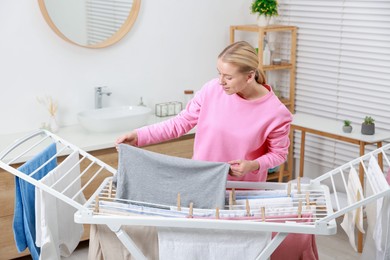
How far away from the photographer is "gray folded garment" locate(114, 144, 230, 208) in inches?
94.0

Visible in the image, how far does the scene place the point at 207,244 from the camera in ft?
7.54

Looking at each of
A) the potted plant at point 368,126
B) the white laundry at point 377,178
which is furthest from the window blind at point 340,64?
the white laundry at point 377,178

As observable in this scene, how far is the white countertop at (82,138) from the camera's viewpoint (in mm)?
3645

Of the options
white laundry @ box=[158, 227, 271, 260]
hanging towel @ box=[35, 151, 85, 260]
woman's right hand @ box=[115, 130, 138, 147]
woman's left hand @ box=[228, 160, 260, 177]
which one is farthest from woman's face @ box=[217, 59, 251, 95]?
hanging towel @ box=[35, 151, 85, 260]

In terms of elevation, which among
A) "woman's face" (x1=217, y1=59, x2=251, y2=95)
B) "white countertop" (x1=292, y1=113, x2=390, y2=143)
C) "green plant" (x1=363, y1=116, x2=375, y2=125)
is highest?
"woman's face" (x1=217, y1=59, x2=251, y2=95)

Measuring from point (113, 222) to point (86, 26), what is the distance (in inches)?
81.0

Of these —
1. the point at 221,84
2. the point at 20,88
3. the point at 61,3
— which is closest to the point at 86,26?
the point at 61,3

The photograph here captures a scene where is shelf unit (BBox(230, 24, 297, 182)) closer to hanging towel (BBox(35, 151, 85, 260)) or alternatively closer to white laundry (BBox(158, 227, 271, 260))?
hanging towel (BBox(35, 151, 85, 260))

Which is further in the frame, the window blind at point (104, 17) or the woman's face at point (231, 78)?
the window blind at point (104, 17)

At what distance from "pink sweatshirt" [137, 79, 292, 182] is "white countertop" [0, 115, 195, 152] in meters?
1.01

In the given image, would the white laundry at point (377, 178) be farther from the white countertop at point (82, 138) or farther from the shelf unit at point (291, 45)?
the shelf unit at point (291, 45)

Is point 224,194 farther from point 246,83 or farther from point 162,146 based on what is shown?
point 162,146

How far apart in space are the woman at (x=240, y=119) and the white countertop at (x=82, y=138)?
101 centimetres

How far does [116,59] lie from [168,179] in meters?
1.98
